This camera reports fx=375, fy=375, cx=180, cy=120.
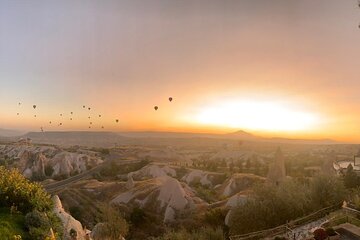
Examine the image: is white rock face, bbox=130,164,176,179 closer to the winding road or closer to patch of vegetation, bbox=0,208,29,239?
the winding road

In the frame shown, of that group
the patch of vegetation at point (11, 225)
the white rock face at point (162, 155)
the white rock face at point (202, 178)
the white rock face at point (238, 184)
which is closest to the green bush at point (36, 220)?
the patch of vegetation at point (11, 225)

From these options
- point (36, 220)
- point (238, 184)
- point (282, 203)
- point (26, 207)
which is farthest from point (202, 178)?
point (36, 220)

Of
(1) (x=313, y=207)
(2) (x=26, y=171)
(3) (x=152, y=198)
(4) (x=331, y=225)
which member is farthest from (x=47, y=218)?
(2) (x=26, y=171)

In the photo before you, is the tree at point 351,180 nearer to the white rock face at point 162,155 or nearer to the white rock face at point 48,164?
the white rock face at point 48,164

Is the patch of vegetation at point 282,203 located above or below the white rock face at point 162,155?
above

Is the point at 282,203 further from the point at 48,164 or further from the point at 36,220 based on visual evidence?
the point at 48,164

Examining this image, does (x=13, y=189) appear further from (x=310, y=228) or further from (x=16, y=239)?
(x=310, y=228)

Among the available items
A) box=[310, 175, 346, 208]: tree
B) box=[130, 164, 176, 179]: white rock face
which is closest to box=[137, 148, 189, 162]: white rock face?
box=[130, 164, 176, 179]: white rock face

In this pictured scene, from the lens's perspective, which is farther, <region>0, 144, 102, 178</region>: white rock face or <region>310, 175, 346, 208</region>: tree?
<region>0, 144, 102, 178</region>: white rock face
